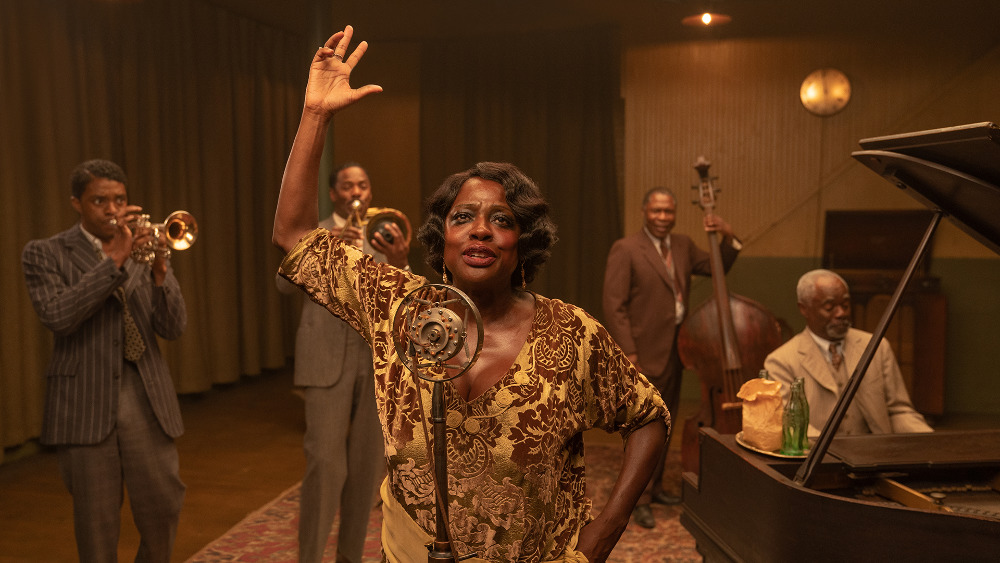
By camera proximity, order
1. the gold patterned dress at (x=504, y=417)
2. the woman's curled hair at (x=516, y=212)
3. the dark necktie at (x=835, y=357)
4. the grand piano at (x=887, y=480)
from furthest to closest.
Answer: the dark necktie at (x=835, y=357), the grand piano at (x=887, y=480), the woman's curled hair at (x=516, y=212), the gold patterned dress at (x=504, y=417)

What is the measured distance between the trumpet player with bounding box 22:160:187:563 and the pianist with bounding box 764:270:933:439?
2374 millimetres

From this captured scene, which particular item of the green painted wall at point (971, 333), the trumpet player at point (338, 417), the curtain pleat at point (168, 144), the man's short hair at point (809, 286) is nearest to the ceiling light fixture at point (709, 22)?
the green painted wall at point (971, 333)

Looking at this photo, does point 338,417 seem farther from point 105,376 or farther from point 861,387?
point 861,387

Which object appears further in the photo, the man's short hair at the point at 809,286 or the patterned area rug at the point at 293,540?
the patterned area rug at the point at 293,540

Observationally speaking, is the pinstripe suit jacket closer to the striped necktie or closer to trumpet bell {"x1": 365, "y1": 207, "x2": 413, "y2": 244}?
the striped necktie

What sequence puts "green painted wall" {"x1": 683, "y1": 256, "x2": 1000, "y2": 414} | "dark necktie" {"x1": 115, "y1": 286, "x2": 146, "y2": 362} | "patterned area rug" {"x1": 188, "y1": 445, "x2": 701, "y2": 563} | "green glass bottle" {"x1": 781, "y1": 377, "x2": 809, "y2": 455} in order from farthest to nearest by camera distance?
"green painted wall" {"x1": 683, "y1": 256, "x2": 1000, "y2": 414}
"patterned area rug" {"x1": 188, "y1": 445, "x2": 701, "y2": 563}
"dark necktie" {"x1": 115, "y1": 286, "x2": 146, "y2": 362}
"green glass bottle" {"x1": 781, "y1": 377, "x2": 809, "y2": 455}

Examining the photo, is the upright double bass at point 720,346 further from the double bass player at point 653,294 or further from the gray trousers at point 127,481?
the gray trousers at point 127,481

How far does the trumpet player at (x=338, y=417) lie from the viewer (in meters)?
3.28

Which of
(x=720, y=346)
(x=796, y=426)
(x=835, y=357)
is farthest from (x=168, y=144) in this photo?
(x=796, y=426)

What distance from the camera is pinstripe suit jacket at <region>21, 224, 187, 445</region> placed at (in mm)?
2746

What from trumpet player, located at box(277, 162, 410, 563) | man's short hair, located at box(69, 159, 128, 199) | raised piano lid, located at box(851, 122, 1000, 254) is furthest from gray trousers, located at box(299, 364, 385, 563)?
raised piano lid, located at box(851, 122, 1000, 254)

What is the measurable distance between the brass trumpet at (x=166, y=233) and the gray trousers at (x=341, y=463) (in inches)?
30.4

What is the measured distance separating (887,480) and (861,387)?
100 centimetres

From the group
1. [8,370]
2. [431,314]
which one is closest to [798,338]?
[431,314]
